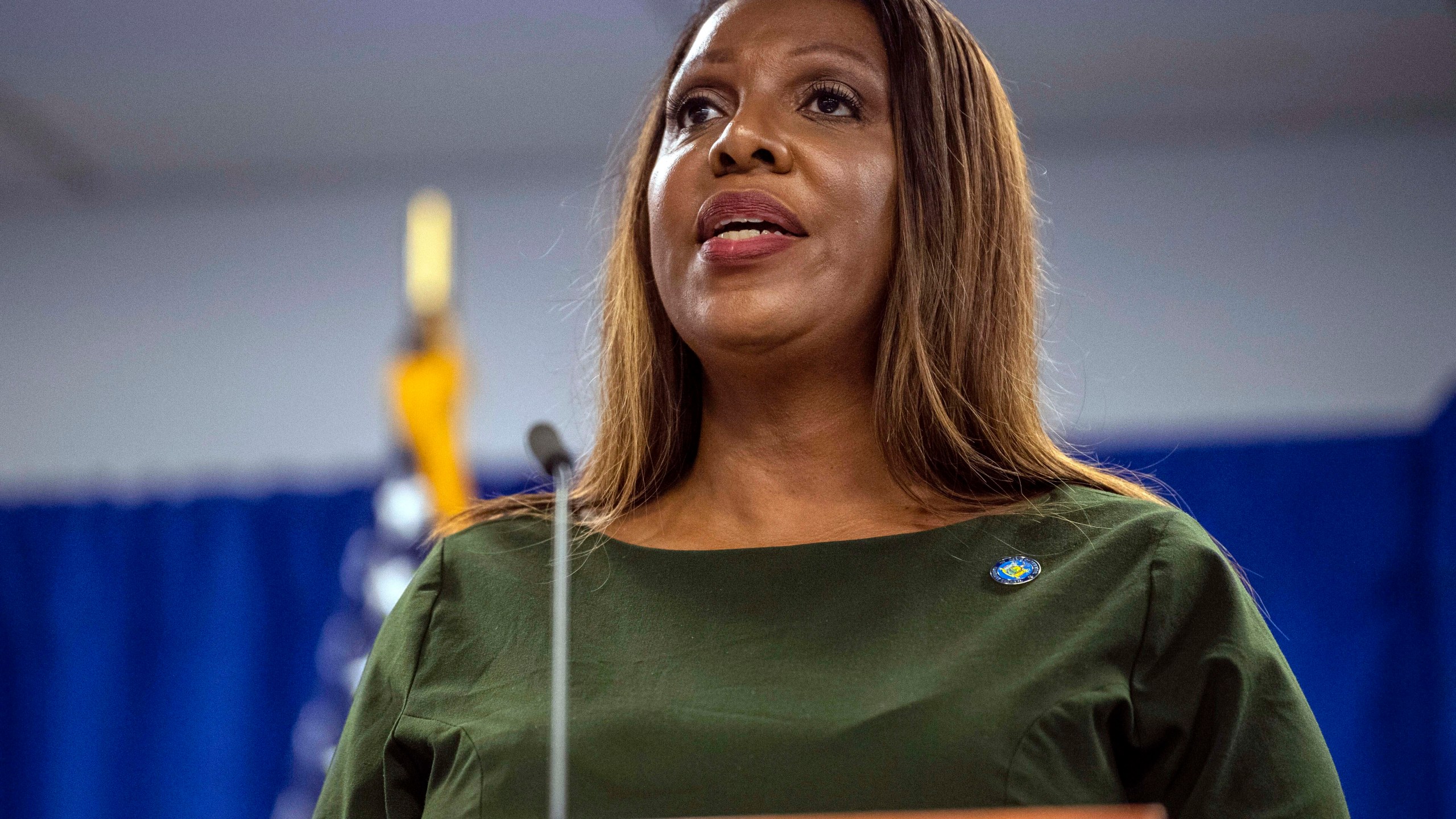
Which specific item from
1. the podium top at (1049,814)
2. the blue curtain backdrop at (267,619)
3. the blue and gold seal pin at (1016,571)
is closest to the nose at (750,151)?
the blue and gold seal pin at (1016,571)

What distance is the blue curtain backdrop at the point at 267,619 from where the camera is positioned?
11.0 feet

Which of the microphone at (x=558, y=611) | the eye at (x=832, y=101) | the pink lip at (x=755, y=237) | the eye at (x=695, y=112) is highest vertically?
the eye at (x=695, y=112)

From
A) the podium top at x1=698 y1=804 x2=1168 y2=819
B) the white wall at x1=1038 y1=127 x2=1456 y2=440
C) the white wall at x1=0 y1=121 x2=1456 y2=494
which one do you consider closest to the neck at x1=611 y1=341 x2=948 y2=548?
the podium top at x1=698 y1=804 x2=1168 y2=819

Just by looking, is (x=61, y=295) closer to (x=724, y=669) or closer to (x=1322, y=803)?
(x=724, y=669)

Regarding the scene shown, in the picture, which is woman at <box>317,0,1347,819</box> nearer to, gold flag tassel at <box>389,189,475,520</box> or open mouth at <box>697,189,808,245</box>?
open mouth at <box>697,189,808,245</box>

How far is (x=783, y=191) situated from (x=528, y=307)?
9.92ft

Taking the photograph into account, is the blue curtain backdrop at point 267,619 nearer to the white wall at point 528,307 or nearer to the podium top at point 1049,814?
the white wall at point 528,307

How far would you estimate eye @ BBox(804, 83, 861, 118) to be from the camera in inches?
53.3

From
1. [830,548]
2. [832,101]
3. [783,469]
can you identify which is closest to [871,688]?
[830,548]

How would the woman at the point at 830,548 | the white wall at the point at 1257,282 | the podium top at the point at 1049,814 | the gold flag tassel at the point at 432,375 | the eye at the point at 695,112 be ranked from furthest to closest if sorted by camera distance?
the white wall at the point at 1257,282 → the gold flag tassel at the point at 432,375 → the eye at the point at 695,112 → the woman at the point at 830,548 → the podium top at the point at 1049,814

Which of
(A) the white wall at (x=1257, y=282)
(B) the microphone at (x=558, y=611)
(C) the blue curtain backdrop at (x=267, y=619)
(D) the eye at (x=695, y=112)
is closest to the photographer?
(B) the microphone at (x=558, y=611)

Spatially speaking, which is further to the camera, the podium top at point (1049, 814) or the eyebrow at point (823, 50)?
the eyebrow at point (823, 50)

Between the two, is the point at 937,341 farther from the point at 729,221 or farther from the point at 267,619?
the point at 267,619

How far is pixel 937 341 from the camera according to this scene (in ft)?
4.40
